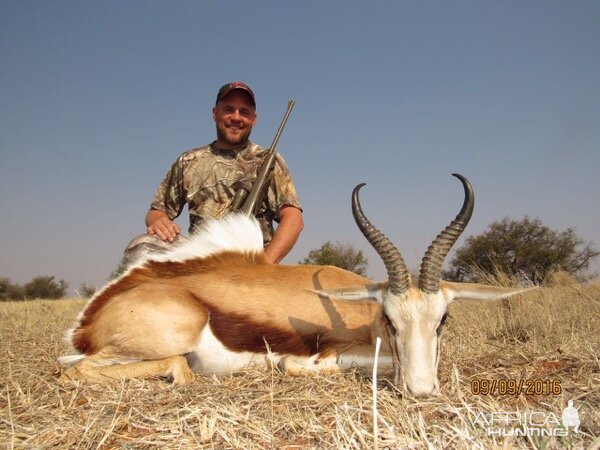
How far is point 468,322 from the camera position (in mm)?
5504

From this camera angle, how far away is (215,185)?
5875mm

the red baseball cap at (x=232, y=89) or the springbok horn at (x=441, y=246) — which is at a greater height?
the red baseball cap at (x=232, y=89)

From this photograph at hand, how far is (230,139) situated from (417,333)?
4163 millimetres

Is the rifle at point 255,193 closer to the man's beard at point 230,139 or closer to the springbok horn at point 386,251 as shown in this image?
the man's beard at point 230,139

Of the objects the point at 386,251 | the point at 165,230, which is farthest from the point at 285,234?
the point at 386,251

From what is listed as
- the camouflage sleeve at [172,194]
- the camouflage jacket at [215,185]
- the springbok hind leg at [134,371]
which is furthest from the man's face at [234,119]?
the springbok hind leg at [134,371]

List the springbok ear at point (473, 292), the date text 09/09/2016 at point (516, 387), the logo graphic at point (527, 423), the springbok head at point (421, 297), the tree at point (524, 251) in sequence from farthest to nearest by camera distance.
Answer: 1. the tree at point (524, 251)
2. the springbok ear at point (473, 292)
3. the springbok head at point (421, 297)
4. the date text 09/09/2016 at point (516, 387)
5. the logo graphic at point (527, 423)

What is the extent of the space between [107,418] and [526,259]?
17.8 m

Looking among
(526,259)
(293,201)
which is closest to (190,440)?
(293,201)

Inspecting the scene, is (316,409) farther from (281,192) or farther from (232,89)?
(232,89)

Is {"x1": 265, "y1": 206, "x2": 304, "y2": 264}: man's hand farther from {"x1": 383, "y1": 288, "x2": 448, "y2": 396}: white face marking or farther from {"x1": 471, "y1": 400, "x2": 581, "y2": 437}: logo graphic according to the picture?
{"x1": 471, "y1": 400, "x2": 581, "y2": 437}: logo graphic

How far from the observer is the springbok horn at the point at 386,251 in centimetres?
305

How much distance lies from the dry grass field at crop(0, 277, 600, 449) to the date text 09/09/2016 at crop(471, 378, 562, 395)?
1 centimetres

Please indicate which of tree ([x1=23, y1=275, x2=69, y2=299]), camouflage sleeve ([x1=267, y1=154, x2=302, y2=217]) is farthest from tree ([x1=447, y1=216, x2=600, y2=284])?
tree ([x1=23, y1=275, x2=69, y2=299])
